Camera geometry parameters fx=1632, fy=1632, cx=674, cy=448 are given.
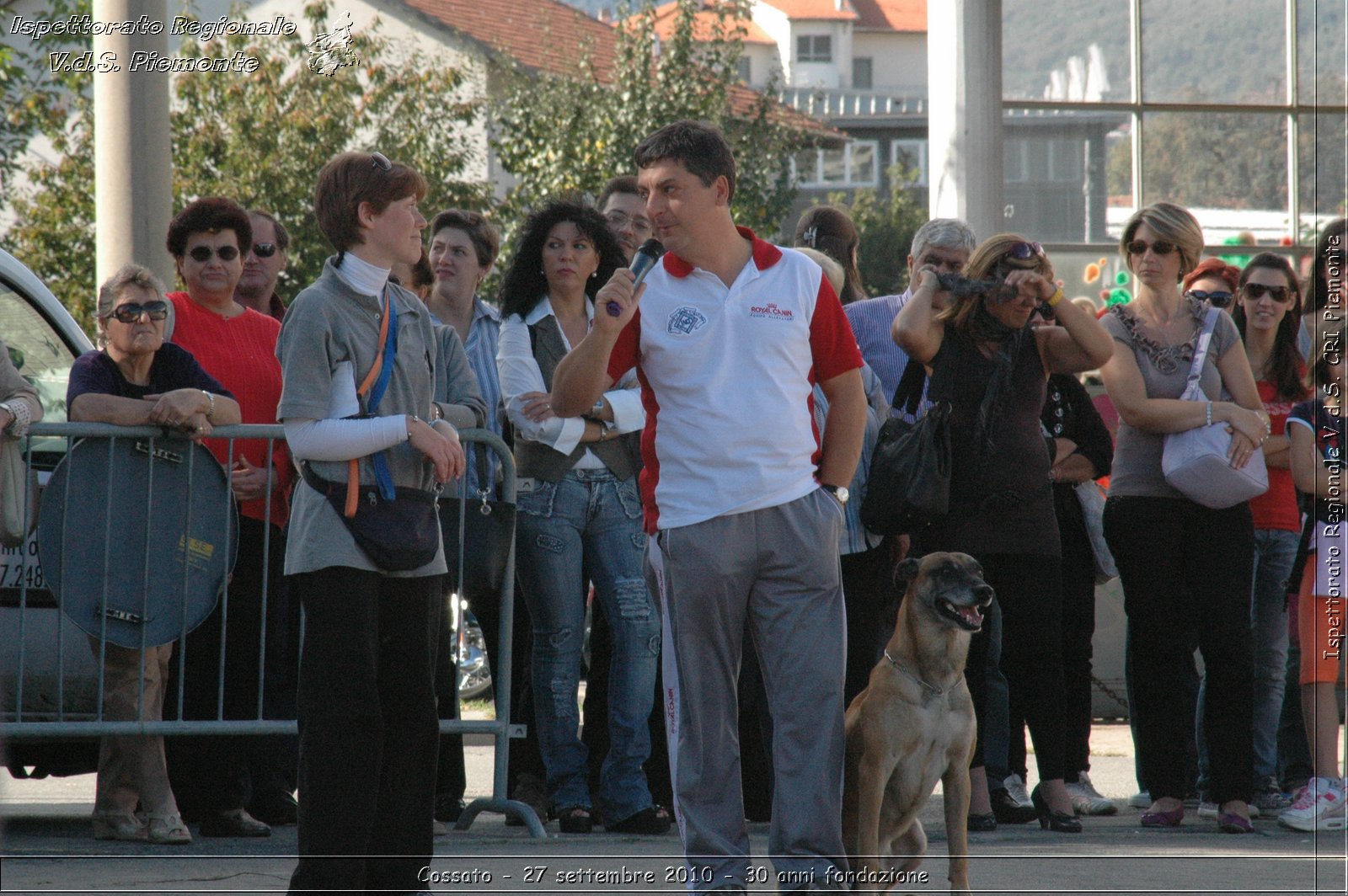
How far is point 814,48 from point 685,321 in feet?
351

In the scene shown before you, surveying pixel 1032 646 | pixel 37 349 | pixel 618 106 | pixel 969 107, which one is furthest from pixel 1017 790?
pixel 618 106

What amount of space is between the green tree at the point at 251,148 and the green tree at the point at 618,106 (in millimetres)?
2338

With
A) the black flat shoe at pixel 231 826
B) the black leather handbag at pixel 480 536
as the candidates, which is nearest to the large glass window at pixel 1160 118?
the black leather handbag at pixel 480 536

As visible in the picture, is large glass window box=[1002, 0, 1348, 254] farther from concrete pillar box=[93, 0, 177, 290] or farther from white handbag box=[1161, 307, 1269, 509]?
white handbag box=[1161, 307, 1269, 509]

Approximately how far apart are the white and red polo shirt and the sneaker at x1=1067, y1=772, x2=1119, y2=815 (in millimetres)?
2859

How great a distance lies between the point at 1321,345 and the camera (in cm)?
713

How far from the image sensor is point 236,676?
19.8 ft

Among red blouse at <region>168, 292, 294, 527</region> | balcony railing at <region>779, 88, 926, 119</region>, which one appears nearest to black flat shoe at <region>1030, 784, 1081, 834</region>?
red blouse at <region>168, 292, 294, 527</region>

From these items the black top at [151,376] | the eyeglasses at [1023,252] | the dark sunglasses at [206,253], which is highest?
the dark sunglasses at [206,253]

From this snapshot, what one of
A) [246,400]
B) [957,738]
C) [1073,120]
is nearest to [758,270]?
[957,738]

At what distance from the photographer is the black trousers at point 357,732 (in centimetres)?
418

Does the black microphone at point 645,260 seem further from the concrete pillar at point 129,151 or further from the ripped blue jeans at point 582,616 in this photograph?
the concrete pillar at point 129,151

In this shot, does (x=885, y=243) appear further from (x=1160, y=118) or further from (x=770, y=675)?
(x=770, y=675)

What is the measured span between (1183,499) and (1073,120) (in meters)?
12.6
